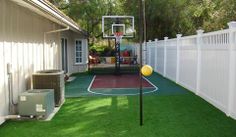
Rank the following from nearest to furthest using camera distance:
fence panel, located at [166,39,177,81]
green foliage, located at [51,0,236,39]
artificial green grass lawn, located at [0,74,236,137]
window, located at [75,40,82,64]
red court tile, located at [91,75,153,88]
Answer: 1. artificial green grass lawn, located at [0,74,236,137]
2. red court tile, located at [91,75,153,88]
3. fence panel, located at [166,39,177,81]
4. window, located at [75,40,82,64]
5. green foliage, located at [51,0,236,39]

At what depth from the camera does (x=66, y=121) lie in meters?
7.08

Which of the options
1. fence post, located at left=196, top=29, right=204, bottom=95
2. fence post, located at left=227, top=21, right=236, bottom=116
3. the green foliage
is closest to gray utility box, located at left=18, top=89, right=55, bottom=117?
fence post, located at left=227, top=21, right=236, bottom=116

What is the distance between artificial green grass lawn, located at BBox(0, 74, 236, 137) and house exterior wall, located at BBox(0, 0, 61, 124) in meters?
0.97

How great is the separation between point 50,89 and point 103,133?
2505mm

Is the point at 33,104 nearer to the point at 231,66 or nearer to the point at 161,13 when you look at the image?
the point at 231,66

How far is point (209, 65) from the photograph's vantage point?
888 cm

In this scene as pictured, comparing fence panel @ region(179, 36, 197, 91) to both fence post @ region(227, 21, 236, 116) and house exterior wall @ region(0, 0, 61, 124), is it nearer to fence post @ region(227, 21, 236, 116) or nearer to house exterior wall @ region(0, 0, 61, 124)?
fence post @ region(227, 21, 236, 116)

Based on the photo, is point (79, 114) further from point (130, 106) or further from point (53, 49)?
Result: point (53, 49)

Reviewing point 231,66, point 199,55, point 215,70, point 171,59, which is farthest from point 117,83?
point 231,66

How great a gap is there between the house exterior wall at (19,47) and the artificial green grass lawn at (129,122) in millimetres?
973

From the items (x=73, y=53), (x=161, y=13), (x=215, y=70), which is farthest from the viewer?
(x=161, y=13)

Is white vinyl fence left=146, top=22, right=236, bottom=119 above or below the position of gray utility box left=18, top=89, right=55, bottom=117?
above

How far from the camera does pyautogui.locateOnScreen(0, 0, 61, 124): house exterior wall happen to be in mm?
6855

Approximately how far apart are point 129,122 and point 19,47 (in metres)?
2.99
